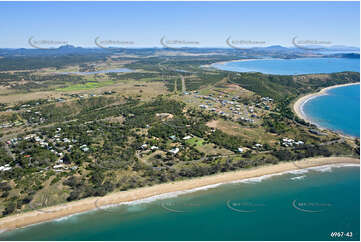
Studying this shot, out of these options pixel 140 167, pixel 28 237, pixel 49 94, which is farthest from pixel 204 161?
pixel 49 94

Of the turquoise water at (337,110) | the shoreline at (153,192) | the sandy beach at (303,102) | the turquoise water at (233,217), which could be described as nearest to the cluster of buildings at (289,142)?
the shoreline at (153,192)

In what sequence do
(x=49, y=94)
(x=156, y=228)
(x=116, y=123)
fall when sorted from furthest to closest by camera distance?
(x=49, y=94) < (x=116, y=123) < (x=156, y=228)

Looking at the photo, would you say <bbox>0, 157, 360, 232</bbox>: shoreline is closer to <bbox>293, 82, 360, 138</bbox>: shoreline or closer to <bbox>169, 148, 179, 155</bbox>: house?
<bbox>169, 148, 179, 155</bbox>: house

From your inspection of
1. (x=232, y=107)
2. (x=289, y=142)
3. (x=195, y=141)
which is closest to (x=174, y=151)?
(x=195, y=141)

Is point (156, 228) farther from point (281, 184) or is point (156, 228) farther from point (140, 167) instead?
point (281, 184)

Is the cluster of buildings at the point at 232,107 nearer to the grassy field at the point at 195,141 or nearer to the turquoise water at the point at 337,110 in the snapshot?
the turquoise water at the point at 337,110

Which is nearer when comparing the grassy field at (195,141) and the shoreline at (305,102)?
the grassy field at (195,141)

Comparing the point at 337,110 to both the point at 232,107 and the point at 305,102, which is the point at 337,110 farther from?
the point at 232,107
